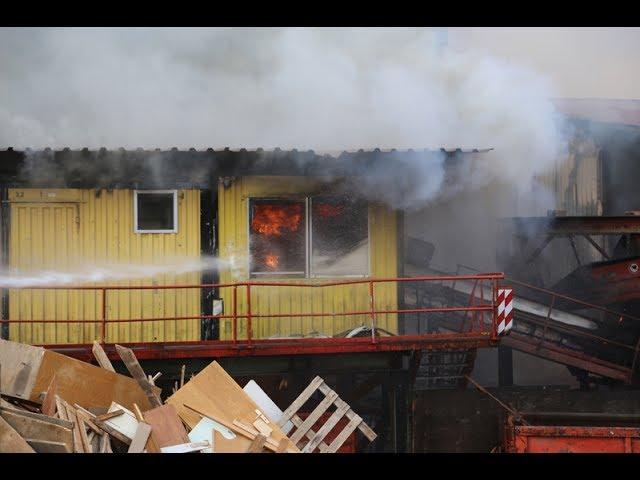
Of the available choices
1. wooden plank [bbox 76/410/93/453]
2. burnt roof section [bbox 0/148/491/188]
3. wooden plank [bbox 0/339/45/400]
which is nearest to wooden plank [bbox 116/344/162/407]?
wooden plank [bbox 0/339/45/400]

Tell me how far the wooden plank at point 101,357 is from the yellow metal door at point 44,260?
5.05 feet

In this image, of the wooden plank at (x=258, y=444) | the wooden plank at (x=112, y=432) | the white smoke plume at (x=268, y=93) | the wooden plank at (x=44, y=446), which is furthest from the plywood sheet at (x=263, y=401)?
the white smoke plume at (x=268, y=93)

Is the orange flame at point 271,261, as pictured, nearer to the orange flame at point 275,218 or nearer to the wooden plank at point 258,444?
the orange flame at point 275,218

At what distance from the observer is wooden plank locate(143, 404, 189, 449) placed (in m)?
9.23

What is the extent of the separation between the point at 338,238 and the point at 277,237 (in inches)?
38.6

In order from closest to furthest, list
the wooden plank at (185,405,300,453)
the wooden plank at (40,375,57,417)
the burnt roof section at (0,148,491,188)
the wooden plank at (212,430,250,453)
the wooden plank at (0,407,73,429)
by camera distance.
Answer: the wooden plank at (0,407,73,429)
the wooden plank at (40,375,57,417)
the wooden plank at (212,430,250,453)
the wooden plank at (185,405,300,453)
the burnt roof section at (0,148,491,188)

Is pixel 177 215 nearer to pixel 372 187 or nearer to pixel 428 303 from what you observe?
pixel 372 187

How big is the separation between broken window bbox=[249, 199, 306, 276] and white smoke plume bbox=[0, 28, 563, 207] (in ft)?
5.38

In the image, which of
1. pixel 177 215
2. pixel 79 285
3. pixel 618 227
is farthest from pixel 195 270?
pixel 618 227

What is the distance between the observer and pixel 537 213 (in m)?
18.6

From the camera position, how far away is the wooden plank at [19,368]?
31.7 ft

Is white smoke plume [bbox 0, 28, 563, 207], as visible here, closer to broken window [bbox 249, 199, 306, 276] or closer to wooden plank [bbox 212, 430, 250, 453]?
broken window [bbox 249, 199, 306, 276]

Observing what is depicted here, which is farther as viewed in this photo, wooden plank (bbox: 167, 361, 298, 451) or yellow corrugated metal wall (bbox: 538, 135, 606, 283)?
yellow corrugated metal wall (bbox: 538, 135, 606, 283)

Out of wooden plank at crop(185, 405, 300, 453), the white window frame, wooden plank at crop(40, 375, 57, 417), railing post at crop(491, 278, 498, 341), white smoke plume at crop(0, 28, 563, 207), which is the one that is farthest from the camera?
white smoke plume at crop(0, 28, 563, 207)
